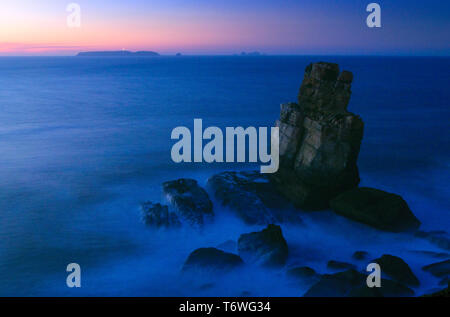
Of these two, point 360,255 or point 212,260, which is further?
point 360,255

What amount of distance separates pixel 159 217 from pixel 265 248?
5002 mm

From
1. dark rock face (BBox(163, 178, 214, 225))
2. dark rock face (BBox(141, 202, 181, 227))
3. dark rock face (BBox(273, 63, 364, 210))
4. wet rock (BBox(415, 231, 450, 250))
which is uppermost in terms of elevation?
dark rock face (BBox(273, 63, 364, 210))

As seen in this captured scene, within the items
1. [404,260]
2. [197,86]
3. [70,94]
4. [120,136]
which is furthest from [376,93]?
[404,260]

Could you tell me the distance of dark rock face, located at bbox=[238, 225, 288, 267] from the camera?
13.6 m

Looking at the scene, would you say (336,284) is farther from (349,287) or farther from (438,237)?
(438,237)

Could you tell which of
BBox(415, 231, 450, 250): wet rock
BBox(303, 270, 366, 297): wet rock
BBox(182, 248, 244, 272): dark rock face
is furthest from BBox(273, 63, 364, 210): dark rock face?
BBox(303, 270, 366, 297): wet rock

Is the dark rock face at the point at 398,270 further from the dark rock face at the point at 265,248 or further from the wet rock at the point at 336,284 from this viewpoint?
the dark rock face at the point at 265,248

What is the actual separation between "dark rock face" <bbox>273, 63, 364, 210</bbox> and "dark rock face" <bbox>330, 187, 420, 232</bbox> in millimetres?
983

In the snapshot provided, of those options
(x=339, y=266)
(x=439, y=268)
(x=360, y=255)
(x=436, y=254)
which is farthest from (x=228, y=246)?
(x=436, y=254)

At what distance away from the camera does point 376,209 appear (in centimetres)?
1592

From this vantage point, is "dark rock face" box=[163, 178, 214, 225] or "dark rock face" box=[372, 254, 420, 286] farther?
"dark rock face" box=[163, 178, 214, 225]

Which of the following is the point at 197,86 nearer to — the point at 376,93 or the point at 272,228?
the point at 376,93

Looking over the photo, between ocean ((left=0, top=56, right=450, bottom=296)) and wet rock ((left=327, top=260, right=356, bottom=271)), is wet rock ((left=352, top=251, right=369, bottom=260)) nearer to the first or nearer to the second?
ocean ((left=0, top=56, right=450, bottom=296))
